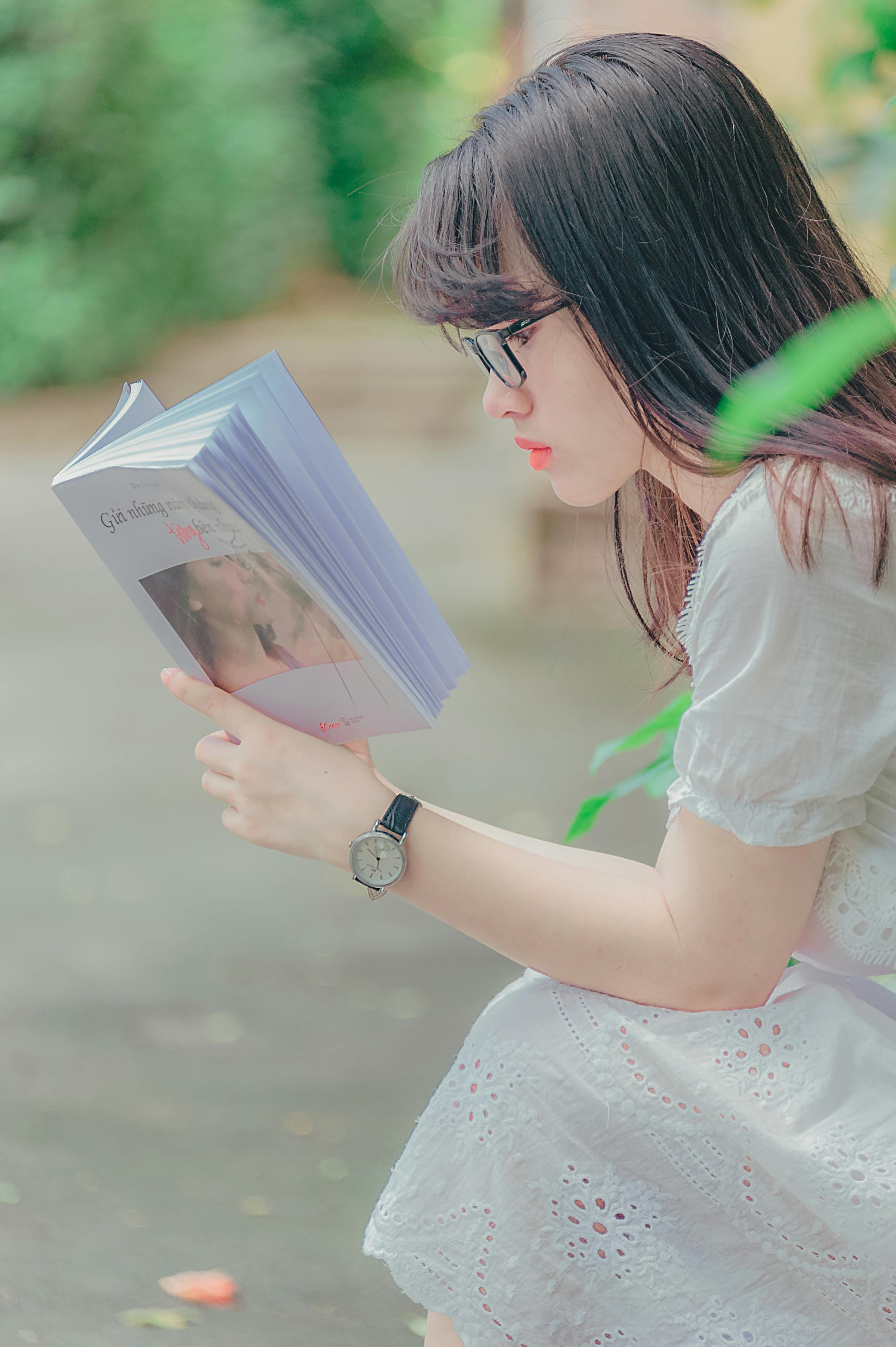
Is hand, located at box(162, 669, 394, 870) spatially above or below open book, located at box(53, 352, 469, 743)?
Answer: below

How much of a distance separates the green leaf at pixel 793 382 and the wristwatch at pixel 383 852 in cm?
33

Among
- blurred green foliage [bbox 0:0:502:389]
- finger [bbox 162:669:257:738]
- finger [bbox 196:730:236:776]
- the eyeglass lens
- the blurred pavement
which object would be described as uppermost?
blurred green foliage [bbox 0:0:502:389]

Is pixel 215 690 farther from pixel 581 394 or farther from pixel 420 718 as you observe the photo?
pixel 581 394

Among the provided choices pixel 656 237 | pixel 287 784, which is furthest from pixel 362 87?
pixel 287 784

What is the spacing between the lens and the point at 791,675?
0.82m

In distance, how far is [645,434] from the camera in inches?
36.7

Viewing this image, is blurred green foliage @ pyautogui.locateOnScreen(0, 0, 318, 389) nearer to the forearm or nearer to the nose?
the nose

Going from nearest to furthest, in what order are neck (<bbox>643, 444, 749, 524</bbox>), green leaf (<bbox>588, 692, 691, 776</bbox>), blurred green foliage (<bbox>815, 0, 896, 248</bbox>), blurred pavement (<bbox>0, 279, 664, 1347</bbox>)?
1. neck (<bbox>643, 444, 749, 524</bbox>)
2. blurred green foliage (<bbox>815, 0, 896, 248</bbox>)
3. green leaf (<bbox>588, 692, 691, 776</bbox>)
4. blurred pavement (<bbox>0, 279, 664, 1347</bbox>)

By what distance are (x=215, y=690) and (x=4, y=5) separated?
7.81 metres

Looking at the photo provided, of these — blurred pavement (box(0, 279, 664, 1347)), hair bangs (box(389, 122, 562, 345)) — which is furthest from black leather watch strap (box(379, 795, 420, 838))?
hair bangs (box(389, 122, 562, 345))

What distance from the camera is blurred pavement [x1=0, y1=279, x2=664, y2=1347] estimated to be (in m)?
1.45

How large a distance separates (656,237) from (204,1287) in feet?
3.72

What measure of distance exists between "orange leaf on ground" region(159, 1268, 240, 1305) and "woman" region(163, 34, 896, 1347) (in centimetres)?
52

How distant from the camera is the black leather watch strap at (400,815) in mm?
914
